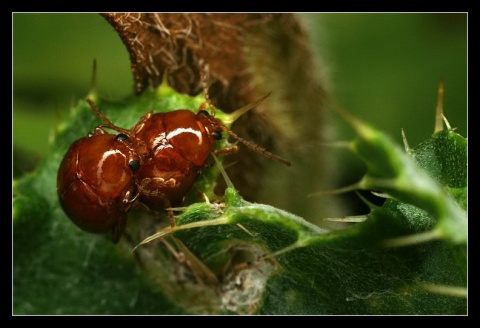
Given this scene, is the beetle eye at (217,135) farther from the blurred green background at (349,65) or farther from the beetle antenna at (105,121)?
the blurred green background at (349,65)

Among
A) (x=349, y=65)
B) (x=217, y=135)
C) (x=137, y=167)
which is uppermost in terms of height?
(x=217, y=135)

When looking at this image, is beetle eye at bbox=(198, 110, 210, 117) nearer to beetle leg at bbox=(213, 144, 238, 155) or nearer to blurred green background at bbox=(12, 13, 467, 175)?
beetle leg at bbox=(213, 144, 238, 155)

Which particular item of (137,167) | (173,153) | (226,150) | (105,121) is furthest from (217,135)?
(105,121)

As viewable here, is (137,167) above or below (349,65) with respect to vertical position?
above

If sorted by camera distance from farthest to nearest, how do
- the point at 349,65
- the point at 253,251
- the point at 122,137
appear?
the point at 349,65 < the point at 122,137 < the point at 253,251

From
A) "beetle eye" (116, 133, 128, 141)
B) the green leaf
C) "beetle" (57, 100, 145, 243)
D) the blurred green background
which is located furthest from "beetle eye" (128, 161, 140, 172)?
the blurred green background

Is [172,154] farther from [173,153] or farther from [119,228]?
[119,228]

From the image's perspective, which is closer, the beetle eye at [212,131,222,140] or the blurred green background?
the beetle eye at [212,131,222,140]
